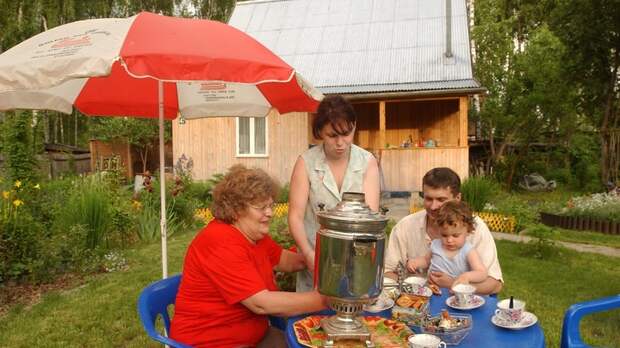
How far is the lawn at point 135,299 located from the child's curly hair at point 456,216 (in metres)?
1.95

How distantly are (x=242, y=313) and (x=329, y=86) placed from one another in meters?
11.5

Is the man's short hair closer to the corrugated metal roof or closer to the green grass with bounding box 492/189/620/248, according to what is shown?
the green grass with bounding box 492/189/620/248

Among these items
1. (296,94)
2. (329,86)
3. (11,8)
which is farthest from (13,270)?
(11,8)

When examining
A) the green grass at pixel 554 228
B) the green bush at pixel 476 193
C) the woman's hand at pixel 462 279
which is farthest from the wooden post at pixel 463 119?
the woman's hand at pixel 462 279

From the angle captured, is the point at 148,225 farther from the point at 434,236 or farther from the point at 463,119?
the point at 463,119

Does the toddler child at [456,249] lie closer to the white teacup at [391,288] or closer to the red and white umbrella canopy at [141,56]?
the white teacup at [391,288]

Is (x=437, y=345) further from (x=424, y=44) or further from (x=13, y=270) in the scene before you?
(x=424, y=44)

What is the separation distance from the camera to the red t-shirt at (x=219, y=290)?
2256mm

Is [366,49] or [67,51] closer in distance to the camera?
[67,51]

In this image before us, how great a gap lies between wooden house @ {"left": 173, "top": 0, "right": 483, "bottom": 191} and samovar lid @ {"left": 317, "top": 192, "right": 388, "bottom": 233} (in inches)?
420

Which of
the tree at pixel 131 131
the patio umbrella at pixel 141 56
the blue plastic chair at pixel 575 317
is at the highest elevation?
the tree at pixel 131 131

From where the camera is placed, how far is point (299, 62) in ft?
47.5

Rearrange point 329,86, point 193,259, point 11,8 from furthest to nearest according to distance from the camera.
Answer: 1. point 11,8
2. point 329,86
3. point 193,259

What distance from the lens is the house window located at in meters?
14.1
